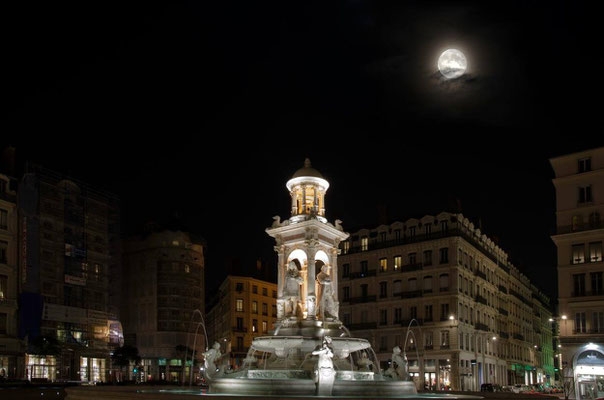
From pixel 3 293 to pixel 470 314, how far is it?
46680 millimetres

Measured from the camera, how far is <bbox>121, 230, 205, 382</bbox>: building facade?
94375 mm

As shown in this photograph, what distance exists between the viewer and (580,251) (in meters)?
61.2

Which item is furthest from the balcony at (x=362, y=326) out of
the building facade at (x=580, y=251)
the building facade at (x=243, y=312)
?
the building facade at (x=243, y=312)

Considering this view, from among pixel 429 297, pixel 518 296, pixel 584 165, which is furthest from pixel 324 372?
pixel 518 296

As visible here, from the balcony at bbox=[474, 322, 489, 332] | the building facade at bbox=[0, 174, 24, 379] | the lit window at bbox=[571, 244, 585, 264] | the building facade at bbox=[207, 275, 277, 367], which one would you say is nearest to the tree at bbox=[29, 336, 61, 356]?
the building facade at bbox=[0, 174, 24, 379]

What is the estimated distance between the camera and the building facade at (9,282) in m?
61.6

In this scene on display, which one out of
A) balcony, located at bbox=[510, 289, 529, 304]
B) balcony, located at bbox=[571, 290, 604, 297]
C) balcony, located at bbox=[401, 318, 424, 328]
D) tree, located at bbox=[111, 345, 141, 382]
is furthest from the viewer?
balcony, located at bbox=[510, 289, 529, 304]

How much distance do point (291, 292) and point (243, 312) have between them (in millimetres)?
74514

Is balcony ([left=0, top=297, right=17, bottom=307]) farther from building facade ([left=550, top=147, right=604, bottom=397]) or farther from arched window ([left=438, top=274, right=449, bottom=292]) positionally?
building facade ([left=550, top=147, right=604, bottom=397])

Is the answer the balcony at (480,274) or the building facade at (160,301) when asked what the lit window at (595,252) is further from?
the building facade at (160,301)

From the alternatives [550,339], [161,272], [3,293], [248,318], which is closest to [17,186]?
[3,293]

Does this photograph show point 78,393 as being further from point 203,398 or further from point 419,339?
point 419,339

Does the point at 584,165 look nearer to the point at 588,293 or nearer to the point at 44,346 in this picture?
the point at 588,293

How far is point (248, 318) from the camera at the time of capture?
346ft
